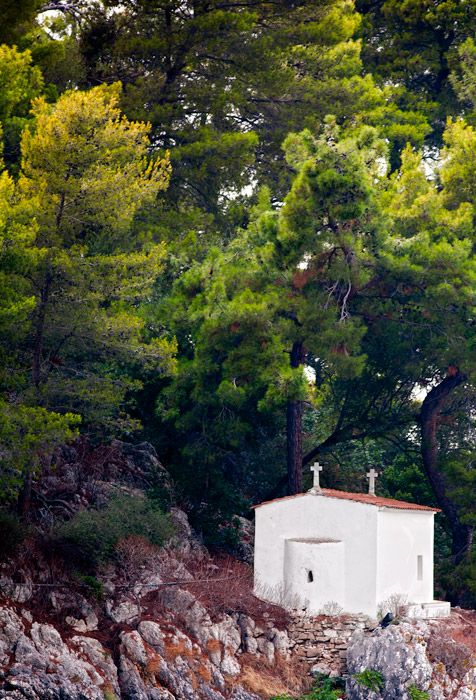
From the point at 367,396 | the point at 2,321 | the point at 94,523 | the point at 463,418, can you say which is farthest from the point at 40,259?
the point at 463,418

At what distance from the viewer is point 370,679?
1128 inches

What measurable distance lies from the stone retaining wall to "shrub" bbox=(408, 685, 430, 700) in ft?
6.27

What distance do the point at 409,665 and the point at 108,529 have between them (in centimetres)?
711

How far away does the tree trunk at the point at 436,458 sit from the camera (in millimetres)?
37219

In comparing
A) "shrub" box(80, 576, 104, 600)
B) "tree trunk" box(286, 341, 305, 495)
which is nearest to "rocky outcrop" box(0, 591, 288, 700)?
"shrub" box(80, 576, 104, 600)

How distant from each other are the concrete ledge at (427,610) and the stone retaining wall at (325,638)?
101cm

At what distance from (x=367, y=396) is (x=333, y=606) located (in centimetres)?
979

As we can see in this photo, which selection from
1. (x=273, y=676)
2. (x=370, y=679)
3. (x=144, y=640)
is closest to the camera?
(x=144, y=640)

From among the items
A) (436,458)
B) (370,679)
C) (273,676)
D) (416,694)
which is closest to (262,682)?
(273,676)

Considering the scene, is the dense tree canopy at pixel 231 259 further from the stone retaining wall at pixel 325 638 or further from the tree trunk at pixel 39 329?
the stone retaining wall at pixel 325 638

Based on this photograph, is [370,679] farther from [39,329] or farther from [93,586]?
[39,329]

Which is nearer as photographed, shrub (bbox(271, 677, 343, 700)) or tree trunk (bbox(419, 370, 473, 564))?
shrub (bbox(271, 677, 343, 700))

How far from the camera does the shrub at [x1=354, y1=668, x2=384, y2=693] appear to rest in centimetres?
2855

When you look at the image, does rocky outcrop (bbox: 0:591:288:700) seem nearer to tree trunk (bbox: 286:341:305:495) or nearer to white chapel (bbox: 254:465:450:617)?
white chapel (bbox: 254:465:450:617)
